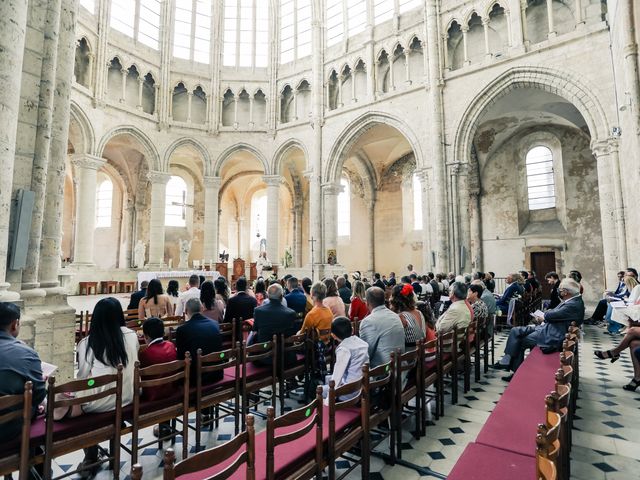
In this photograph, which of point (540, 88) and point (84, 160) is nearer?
point (540, 88)

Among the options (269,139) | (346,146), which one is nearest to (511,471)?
(346,146)

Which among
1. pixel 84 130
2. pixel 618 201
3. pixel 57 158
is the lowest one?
pixel 57 158

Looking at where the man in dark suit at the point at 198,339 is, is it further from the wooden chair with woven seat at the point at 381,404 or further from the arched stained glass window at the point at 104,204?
the arched stained glass window at the point at 104,204

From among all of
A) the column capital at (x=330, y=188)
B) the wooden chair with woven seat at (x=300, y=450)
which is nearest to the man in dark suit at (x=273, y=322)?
the wooden chair with woven seat at (x=300, y=450)

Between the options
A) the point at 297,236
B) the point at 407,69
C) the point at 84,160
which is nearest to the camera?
the point at 84,160

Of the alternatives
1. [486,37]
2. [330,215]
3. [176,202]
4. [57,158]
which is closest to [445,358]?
[57,158]

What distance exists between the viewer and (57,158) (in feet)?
16.1

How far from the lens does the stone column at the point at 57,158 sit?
189 inches

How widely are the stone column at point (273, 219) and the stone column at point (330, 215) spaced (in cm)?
278

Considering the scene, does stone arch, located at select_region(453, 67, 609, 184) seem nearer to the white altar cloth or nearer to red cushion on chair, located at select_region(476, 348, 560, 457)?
red cushion on chair, located at select_region(476, 348, 560, 457)

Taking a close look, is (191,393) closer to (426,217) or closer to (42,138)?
(42,138)

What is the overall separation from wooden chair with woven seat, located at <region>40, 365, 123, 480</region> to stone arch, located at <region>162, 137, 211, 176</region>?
53.8 feet

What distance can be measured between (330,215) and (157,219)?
7978mm

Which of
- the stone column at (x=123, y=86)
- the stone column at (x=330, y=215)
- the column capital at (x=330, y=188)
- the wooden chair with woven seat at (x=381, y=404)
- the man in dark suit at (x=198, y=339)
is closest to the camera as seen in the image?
the wooden chair with woven seat at (x=381, y=404)
